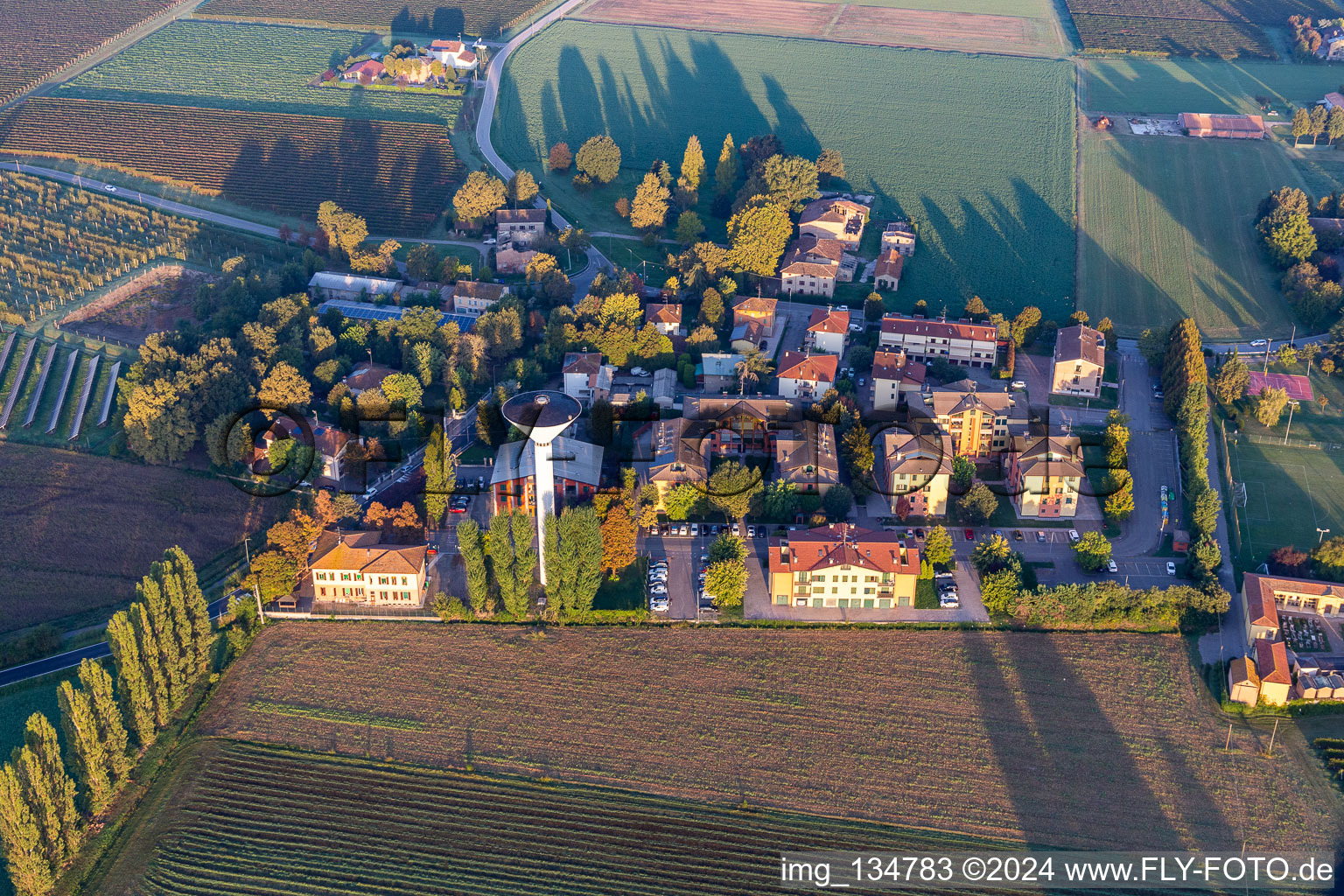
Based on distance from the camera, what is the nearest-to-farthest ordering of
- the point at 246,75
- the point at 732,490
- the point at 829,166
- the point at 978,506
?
the point at 978,506 < the point at 732,490 < the point at 829,166 < the point at 246,75

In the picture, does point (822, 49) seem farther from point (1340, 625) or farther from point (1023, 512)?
point (1340, 625)

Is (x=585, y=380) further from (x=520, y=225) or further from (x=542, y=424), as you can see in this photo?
(x=520, y=225)

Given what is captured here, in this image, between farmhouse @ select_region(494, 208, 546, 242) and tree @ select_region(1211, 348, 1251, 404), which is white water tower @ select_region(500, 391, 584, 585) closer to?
farmhouse @ select_region(494, 208, 546, 242)

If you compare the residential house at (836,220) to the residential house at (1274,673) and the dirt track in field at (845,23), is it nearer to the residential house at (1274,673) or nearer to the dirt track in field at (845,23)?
the dirt track in field at (845,23)

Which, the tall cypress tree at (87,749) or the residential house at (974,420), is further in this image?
the residential house at (974,420)

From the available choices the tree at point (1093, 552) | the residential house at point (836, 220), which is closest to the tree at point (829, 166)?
the residential house at point (836, 220)

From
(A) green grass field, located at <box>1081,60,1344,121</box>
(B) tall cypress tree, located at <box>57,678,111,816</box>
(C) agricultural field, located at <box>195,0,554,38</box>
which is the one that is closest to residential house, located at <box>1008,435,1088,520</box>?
(B) tall cypress tree, located at <box>57,678,111,816</box>

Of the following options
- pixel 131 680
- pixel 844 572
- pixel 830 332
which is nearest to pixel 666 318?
pixel 830 332
